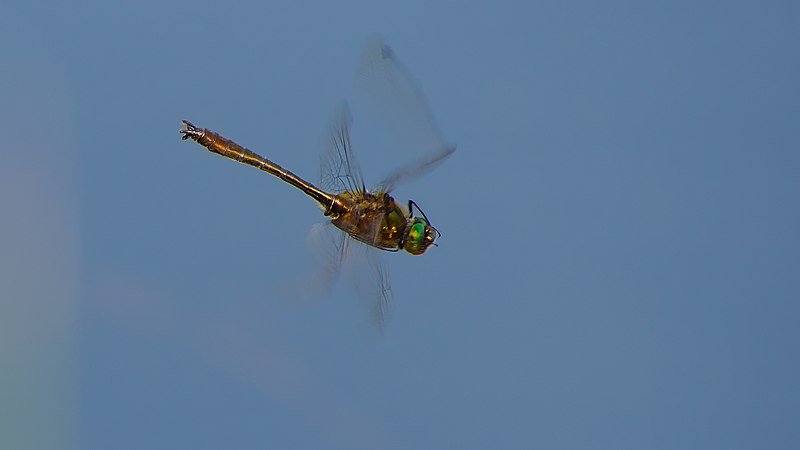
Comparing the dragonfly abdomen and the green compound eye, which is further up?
the dragonfly abdomen

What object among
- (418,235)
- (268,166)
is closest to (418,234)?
(418,235)

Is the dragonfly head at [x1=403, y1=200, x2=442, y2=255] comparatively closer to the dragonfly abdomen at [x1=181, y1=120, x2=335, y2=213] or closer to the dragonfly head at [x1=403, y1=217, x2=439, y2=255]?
the dragonfly head at [x1=403, y1=217, x2=439, y2=255]

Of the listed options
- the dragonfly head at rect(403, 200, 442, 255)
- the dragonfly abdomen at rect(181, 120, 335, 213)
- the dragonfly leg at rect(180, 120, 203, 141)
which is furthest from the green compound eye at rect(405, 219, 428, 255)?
the dragonfly leg at rect(180, 120, 203, 141)

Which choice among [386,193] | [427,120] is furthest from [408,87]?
[386,193]

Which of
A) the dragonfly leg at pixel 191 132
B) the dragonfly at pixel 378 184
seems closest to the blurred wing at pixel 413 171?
the dragonfly at pixel 378 184

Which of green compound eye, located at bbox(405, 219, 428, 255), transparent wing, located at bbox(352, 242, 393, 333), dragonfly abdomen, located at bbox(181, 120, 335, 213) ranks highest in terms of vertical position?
dragonfly abdomen, located at bbox(181, 120, 335, 213)

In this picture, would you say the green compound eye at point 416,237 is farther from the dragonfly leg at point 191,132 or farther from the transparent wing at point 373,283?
the dragonfly leg at point 191,132

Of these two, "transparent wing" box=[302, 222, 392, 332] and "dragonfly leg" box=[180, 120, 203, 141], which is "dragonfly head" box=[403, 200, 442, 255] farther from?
"dragonfly leg" box=[180, 120, 203, 141]

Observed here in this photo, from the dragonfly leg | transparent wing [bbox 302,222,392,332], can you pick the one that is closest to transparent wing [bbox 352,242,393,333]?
transparent wing [bbox 302,222,392,332]

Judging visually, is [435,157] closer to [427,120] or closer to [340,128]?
[427,120]
